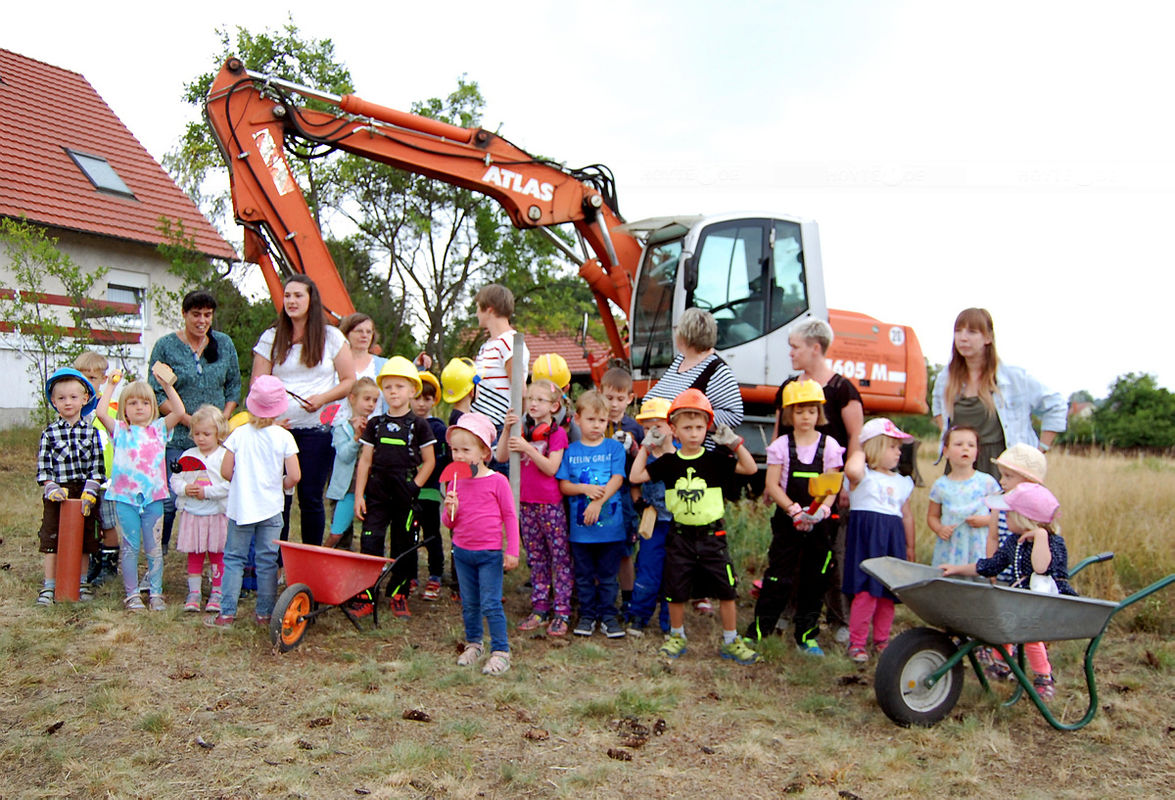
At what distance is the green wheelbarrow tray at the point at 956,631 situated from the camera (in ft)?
11.9

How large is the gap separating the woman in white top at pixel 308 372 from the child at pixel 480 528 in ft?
3.94

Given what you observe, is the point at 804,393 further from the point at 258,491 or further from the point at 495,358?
the point at 258,491

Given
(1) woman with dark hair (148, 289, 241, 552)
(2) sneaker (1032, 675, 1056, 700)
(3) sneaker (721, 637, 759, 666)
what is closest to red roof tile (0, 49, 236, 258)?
(1) woman with dark hair (148, 289, 241, 552)

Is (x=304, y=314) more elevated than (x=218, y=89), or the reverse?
(x=218, y=89)

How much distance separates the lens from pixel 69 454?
207 inches

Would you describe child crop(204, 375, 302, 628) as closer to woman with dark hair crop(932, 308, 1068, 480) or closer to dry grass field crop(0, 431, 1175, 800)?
dry grass field crop(0, 431, 1175, 800)

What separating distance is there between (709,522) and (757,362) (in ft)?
14.3

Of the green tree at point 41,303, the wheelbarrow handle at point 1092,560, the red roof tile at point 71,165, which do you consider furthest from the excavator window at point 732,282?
the red roof tile at point 71,165

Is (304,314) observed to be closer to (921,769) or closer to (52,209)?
(921,769)

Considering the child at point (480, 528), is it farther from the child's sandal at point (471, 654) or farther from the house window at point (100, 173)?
the house window at point (100, 173)

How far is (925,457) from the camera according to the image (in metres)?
16.1

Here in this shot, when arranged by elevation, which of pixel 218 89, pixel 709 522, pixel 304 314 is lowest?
pixel 709 522

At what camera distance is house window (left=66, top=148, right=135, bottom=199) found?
53.6 ft

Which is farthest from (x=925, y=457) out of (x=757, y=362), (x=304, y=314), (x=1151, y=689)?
(x=304, y=314)
